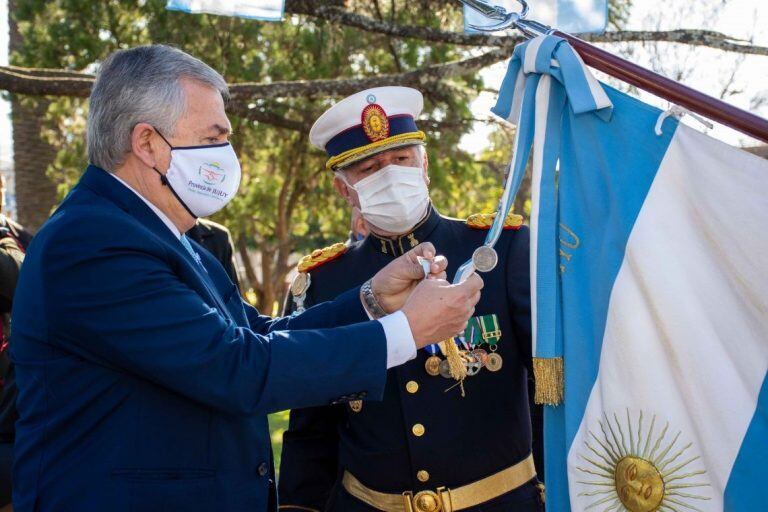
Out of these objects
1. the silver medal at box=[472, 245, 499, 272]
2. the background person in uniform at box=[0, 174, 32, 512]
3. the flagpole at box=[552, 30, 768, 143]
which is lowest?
the background person in uniform at box=[0, 174, 32, 512]

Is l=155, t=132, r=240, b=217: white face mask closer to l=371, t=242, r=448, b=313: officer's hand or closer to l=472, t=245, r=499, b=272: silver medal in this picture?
l=371, t=242, r=448, b=313: officer's hand

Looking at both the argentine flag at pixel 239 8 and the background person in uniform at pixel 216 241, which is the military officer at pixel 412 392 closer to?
the argentine flag at pixel 239 8

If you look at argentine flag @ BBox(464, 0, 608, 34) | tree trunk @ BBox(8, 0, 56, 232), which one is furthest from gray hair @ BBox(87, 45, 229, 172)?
tree trunk @ BBox(8, 0, 56, 232)

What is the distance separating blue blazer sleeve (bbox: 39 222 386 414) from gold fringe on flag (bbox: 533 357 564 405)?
52cm

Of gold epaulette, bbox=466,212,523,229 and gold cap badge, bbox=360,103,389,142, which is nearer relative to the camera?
gold epaulette, bbox=466,212,523,229

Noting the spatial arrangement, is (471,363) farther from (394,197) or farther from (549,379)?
(394,197)

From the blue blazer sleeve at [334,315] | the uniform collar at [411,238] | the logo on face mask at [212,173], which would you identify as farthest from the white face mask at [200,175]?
the uniform collar at [411,238]

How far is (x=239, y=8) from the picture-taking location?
4.45 m

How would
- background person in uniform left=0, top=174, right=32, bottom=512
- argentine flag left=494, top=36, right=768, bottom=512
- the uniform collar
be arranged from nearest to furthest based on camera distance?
argentine flag left=494, top=36, right=768, bottom=512, the uniform collar, background person in uniform left=0, top=174, right=32, bottom=512

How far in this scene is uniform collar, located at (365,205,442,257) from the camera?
3.05 m

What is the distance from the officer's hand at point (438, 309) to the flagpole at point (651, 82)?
2.22ft

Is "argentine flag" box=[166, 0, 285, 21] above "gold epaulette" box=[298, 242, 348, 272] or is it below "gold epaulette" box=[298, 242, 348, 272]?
above

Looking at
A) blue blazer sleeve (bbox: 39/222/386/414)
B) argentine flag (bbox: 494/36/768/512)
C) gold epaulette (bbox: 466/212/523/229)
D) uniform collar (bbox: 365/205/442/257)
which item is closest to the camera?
blue blazer sleeve (bbox: 39/222/386/414)

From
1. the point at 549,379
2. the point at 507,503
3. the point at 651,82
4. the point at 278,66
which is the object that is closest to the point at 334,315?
the point at 549,379
